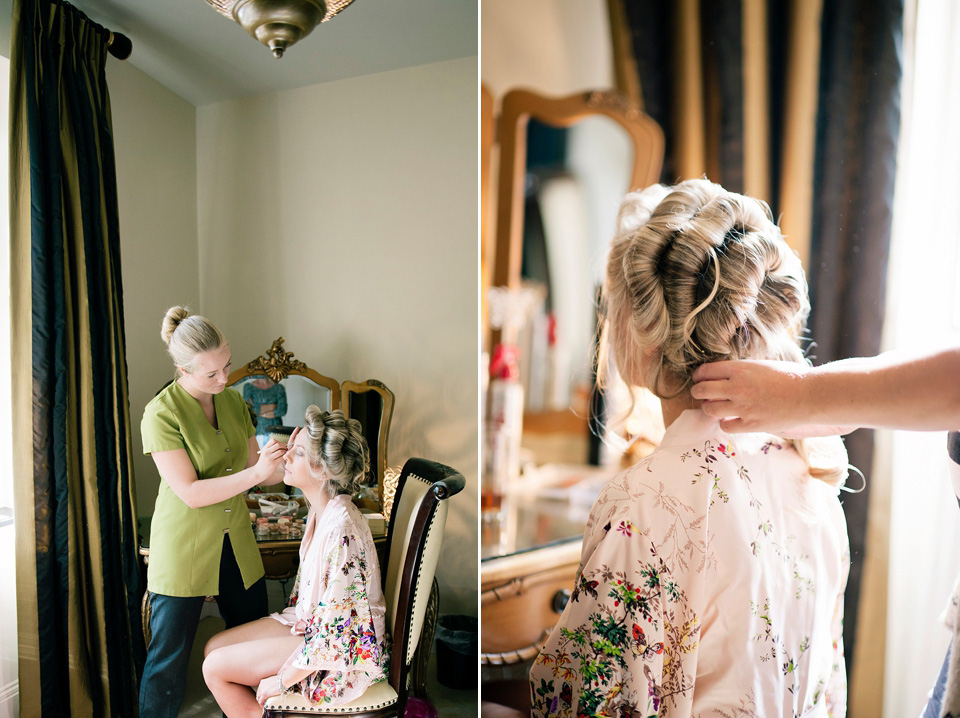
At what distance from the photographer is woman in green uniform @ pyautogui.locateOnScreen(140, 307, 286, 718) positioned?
1.25 meters

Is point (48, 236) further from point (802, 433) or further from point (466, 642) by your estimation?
point (802, 433)

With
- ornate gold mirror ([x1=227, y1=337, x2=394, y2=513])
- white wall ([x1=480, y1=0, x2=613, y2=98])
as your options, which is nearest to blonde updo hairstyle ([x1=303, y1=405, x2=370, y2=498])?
ornate gold mirror ([x1=227, y1=337, x2=394, y2=513])

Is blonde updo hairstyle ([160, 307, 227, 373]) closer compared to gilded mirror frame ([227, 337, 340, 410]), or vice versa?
blonde updo hairstyle ([160, 307, 227, 373])

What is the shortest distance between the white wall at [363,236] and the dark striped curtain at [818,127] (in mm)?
783

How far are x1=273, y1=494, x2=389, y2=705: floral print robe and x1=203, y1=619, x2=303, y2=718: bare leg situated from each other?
82 mm

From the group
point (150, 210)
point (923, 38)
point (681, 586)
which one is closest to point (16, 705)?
point (150, 210)

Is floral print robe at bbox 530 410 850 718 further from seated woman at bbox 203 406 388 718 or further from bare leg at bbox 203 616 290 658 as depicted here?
bare leg at bbox 203 616 290 658

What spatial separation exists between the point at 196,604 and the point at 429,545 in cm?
58

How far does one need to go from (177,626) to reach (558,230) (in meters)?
1.26

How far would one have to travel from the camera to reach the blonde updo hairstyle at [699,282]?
2.03 feet

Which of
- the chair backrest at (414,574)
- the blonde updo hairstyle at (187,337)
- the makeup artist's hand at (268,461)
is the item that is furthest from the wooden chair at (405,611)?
the blonde updo hairstyle at (187,337)

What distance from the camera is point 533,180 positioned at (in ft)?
3.71

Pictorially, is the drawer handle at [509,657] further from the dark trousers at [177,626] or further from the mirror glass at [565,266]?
the dark trousers at [177,626]

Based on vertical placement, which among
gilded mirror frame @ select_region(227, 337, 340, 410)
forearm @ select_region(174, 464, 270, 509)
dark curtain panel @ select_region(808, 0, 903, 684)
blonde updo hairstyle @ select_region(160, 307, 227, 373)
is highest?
dark curtain panel @ select_region(808, 0, 903, 684)
